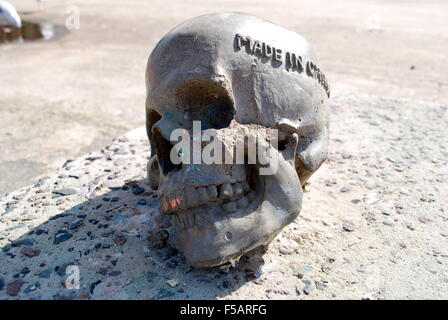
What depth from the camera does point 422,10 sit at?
1302 centimetres

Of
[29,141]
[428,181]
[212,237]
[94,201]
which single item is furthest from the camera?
[29,141]

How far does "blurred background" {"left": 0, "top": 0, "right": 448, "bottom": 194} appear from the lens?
4.54 metres

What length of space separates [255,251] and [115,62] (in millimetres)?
5495

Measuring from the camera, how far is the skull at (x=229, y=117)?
6.60 feet

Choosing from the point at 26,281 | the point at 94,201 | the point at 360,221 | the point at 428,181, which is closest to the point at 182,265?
the point at 26,281

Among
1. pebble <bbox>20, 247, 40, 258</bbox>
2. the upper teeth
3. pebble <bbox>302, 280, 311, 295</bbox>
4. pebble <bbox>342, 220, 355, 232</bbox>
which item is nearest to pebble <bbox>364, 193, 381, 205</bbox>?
pebble <bbox>342, 220, 355, 232</bbox>

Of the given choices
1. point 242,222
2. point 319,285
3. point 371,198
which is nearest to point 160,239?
point 242,222

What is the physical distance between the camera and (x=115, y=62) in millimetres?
7109

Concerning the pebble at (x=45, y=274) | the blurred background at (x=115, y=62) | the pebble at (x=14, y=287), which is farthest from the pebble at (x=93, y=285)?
the blurred background at (x=115, y=62)

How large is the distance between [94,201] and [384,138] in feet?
8.39

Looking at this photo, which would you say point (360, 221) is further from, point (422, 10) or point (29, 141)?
point (422, 10)

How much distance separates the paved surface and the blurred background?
920 mm

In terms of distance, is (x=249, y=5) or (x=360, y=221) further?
(x=249, y=5)

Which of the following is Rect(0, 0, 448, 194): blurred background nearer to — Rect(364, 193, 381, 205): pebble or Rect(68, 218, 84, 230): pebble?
Rect(364, 193, 381, 205): pebble
